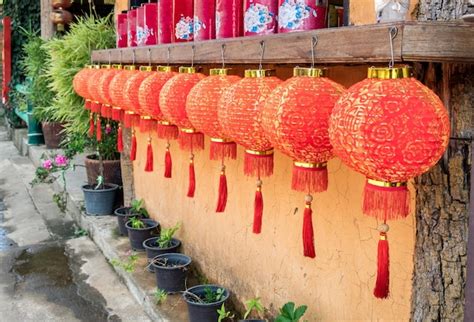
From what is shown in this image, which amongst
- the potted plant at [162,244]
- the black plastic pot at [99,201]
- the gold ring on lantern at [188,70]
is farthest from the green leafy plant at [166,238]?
the gold ring on lantern at [188,70]

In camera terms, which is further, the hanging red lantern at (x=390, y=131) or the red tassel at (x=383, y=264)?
the red tassel at (x=383, y=264)

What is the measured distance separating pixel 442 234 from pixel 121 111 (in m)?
2.78

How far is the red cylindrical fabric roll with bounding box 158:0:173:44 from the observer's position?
11.4ft

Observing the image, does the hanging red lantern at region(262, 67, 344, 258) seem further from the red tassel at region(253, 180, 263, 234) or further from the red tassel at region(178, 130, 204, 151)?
the red tassel at region(178, 130, 204, 151)

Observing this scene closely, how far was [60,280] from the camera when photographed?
16.9ft

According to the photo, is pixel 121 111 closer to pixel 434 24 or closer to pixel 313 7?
pixel 313 7

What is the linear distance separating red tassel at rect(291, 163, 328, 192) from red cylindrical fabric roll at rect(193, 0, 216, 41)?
1267 millimetres

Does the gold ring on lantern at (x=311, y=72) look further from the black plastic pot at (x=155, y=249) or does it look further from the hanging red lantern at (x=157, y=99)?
the black plastic pot at (x=155, y=249)

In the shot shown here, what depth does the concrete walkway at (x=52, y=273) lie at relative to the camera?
4453 mm

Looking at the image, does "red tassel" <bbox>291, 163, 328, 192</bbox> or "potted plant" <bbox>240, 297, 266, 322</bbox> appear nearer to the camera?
"red tassel" <bbox>291, 163, 328, 192</bbox>

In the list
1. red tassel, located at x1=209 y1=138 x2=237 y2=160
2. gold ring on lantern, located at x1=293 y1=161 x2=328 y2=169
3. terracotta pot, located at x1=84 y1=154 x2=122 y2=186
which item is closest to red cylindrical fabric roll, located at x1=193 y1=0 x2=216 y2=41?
red tassel, located at x1=209 y1=138 x2=237 y2=160

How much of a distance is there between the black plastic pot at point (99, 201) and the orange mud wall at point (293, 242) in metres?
1.80

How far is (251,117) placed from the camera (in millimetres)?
2078

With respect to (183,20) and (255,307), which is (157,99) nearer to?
(183,20)
